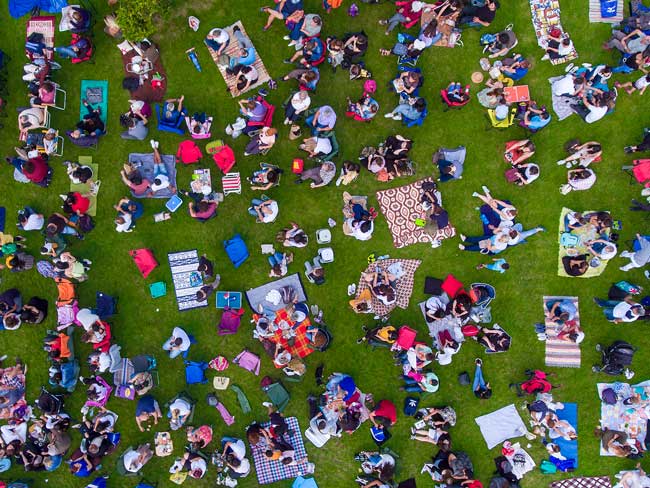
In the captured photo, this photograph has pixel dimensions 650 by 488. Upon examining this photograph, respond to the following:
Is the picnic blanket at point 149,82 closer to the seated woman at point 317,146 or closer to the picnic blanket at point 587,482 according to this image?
the seated woman at point 317,146

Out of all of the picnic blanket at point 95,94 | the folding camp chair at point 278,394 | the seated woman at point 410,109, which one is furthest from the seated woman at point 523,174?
the picnic blanket at point 95,94

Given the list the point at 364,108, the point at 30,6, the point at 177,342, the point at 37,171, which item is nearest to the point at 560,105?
the point at 364,108

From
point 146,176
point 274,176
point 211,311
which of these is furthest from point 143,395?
point 274,176

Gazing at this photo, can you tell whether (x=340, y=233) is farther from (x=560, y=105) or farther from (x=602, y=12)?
(x=602, y=12)

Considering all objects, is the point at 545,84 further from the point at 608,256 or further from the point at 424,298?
the point at 424,298

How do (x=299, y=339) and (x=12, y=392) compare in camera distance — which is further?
(x=299, y=339)
